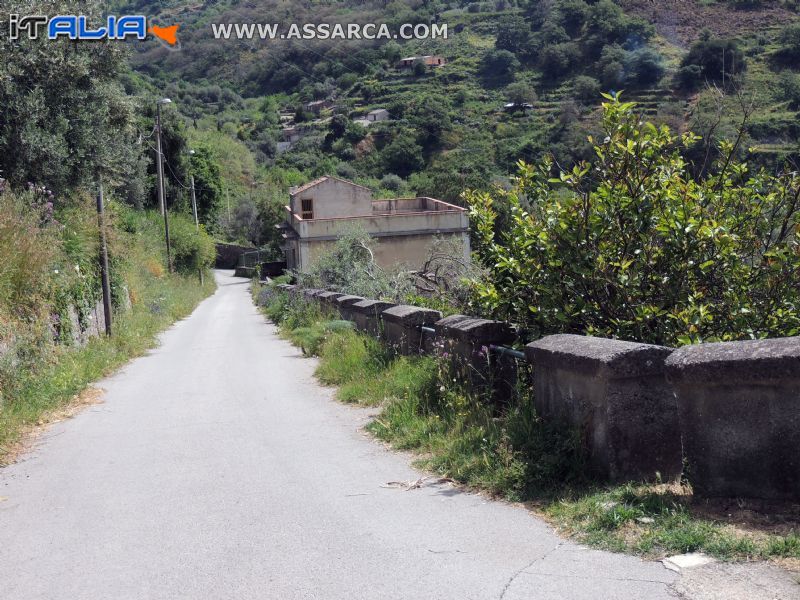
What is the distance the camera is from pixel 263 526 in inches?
205

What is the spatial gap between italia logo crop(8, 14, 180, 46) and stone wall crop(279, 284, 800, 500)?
13.9m

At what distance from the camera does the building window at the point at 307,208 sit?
5375 cm

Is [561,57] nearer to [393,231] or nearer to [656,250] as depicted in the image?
[393,231]

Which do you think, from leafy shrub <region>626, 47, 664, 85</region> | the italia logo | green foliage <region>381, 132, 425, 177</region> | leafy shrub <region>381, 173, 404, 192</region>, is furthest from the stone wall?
green foliage <region>381, 132, 425, 177</region>

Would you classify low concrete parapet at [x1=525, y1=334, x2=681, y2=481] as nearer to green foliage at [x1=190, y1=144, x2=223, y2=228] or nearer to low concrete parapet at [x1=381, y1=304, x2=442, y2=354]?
low concrete parapet at [x1=381, y1=304, x2=442, y2=354]

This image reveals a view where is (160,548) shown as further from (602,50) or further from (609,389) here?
(602,50)

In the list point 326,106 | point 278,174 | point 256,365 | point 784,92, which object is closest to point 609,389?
point 256,365

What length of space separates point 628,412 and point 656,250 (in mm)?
1861

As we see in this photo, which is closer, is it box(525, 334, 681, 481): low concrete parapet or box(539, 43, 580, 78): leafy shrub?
box(525, 334, 681, 481): low concrete parapet

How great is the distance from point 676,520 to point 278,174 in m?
92.5

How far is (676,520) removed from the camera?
4438mm

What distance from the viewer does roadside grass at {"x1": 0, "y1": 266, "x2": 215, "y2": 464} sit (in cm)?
903

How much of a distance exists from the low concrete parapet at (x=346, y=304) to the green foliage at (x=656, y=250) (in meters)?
7.71

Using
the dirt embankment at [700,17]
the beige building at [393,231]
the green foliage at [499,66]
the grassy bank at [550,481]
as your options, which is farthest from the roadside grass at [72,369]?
the green foliage at [499,66]
